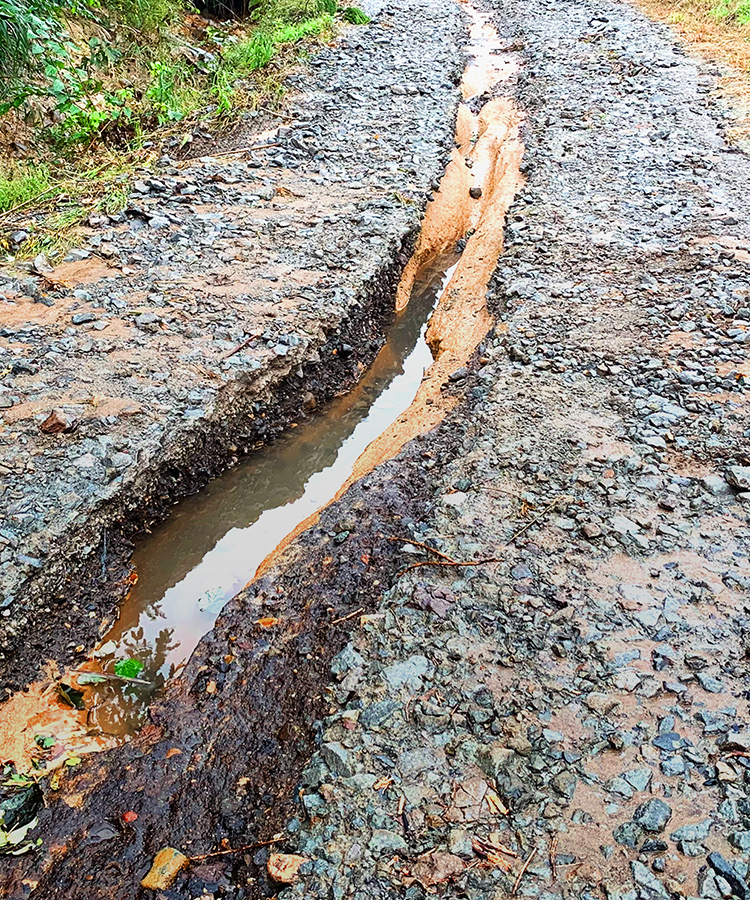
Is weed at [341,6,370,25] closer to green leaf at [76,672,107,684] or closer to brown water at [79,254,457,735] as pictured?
brown water at [79,254,457,735]

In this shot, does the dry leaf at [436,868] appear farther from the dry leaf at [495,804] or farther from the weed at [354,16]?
the weed at [354,16]

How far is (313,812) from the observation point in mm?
2539

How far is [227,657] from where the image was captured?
3377 mm

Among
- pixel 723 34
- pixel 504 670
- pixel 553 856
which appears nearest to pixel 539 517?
pixel 504 670

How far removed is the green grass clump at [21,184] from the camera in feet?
18.5

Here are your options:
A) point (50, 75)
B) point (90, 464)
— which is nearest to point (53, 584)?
point (90, 464)

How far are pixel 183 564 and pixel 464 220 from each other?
16.5ft

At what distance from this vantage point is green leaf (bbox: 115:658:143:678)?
3434 millimetres

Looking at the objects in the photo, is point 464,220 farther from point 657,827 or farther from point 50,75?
point 657,827

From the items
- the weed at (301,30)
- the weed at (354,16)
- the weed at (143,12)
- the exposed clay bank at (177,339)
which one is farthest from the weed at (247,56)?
the weed at (354,16)

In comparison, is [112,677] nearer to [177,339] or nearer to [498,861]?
[498,861]

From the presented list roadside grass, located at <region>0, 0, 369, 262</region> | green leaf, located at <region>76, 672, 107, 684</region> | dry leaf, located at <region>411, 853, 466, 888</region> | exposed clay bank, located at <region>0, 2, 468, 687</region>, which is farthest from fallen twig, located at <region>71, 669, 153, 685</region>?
roadside grass, located at <region>0, 0, 369, 262</region>

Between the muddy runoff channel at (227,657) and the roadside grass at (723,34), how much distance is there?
5.00 metres

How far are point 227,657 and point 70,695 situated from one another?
774 mm
